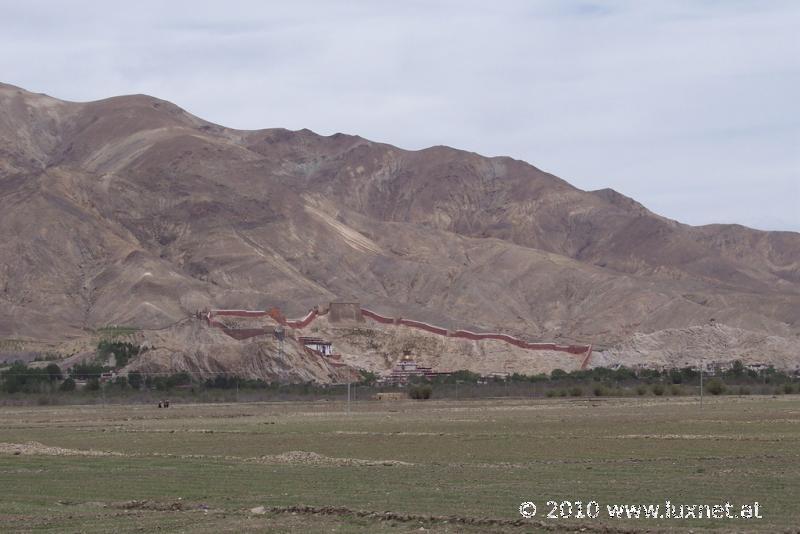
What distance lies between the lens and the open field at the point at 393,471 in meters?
24.8

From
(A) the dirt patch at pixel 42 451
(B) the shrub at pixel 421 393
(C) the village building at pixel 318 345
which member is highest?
(C) the village building at pixel 318 345

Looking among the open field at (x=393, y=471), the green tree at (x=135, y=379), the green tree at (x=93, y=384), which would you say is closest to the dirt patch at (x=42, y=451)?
the open field at (x=393, y=471)

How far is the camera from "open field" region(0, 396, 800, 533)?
976 inches

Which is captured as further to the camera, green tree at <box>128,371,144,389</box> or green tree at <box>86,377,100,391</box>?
green tree at <box>128,371,144,389</box>

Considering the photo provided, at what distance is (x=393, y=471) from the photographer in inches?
1342

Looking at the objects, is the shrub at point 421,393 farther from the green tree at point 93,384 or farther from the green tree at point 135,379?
the green tree at point 93,384

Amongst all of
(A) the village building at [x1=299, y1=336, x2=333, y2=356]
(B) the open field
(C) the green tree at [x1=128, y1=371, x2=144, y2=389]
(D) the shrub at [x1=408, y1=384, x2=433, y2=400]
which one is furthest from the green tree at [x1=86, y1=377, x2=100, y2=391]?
(B) the open field

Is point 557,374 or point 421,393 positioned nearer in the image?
point 421,393

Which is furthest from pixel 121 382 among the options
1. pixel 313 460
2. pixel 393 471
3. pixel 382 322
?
pixel 393 471

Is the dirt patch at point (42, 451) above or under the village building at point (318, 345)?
under

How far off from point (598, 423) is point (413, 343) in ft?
259

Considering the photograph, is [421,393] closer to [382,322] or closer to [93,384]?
[93,384]

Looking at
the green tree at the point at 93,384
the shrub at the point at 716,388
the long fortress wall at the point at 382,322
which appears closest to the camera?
the shrub at the point at 716,388

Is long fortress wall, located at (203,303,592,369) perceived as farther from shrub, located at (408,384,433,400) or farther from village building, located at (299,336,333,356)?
shrub, located at (408,384,433,400)
